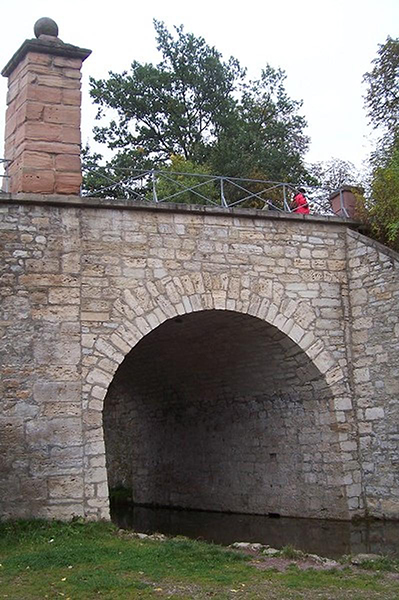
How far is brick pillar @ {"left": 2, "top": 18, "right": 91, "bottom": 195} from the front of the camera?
10.4 metres

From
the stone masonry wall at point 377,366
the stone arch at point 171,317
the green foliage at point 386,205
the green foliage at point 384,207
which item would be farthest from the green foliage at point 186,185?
the stone arch at point 171,317

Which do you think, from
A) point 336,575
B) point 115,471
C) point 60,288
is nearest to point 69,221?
point 60,288

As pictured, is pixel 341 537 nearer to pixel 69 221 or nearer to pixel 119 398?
pixel 69 221

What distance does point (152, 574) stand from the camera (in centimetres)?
695

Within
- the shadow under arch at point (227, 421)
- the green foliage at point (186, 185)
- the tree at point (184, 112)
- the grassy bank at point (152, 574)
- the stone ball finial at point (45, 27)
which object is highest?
the tree at point (184, 112)

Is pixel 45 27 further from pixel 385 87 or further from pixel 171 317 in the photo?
pixel 385 87

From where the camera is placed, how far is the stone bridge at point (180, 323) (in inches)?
383

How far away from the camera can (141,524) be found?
13.1 meters

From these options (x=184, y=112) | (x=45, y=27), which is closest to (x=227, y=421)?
(x=45, y=27)

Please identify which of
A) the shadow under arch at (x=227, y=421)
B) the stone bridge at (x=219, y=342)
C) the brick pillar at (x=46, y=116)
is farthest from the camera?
the shadow under arch at (x=227, y=421)

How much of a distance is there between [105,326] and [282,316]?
2649 millimetres

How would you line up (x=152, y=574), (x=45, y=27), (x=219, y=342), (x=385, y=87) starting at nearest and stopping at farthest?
(x=152, y=574)
(x=45, y=27)
(x=219, y=342)
(x=385, y=87)

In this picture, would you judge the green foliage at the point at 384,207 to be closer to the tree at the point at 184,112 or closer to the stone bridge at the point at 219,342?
the stone bridge at the point at 219,342

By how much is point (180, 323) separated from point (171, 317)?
1.42 meters
